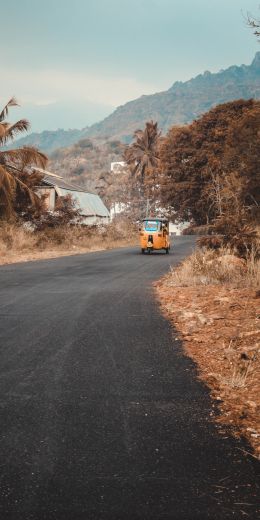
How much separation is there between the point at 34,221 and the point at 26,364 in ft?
74.0

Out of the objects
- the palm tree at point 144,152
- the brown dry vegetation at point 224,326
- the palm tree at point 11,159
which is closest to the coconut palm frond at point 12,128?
the palm tree at point 11,159

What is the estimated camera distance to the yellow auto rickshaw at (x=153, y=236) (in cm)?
2473

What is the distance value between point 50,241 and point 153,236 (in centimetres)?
599

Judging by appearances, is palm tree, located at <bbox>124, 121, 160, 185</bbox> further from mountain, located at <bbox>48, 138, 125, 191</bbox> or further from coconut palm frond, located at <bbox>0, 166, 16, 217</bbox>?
coconut palm frond, located at <bbox>0, 166, 16, 217</bbox>

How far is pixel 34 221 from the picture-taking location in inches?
1065

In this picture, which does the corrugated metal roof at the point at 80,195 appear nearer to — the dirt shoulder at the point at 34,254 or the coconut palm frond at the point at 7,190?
the dirt shoulder at the point at 34,254

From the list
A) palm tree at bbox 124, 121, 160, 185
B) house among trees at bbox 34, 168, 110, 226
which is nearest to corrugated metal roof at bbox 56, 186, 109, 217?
house among trees at bbox 34, 168, 110, 226

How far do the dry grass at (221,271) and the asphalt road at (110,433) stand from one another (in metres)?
3.72

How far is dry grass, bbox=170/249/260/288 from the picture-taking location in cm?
1030

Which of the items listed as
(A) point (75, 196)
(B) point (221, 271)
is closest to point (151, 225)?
(B) point (221, 271)

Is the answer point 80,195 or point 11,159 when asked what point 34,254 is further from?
point 80,195

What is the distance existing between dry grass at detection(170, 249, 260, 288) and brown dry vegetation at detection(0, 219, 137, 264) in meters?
9.17

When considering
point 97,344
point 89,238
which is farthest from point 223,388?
point 89,238

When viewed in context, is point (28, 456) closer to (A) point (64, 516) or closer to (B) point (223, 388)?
(A) point (64, 516)
